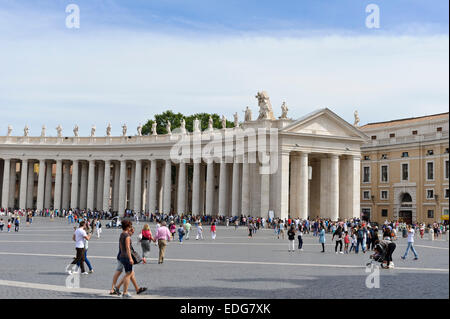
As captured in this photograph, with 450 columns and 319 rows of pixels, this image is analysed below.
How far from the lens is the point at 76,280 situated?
18.5 meters

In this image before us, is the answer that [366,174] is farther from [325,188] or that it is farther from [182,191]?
[182,191]

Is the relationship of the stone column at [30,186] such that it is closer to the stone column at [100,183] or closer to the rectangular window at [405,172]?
the stone column at [100,183]

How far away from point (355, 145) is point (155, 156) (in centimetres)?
2853

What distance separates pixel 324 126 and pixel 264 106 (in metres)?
8.14

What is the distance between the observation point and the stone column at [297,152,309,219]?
71.6 meters

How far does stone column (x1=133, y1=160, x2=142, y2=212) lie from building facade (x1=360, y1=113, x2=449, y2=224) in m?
32.7

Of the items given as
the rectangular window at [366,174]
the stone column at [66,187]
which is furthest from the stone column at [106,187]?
the rectangular window at [366,174]

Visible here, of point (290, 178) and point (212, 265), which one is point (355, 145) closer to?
point (290, 178)

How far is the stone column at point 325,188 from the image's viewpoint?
7450 cm

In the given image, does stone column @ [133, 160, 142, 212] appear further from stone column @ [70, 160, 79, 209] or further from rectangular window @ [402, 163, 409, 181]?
rectangular window @ [402, 163, 409, 181]

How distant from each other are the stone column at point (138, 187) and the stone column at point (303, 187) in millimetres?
26517

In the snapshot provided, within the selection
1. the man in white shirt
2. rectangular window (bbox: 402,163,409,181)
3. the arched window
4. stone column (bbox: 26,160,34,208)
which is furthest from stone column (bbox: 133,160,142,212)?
the man in white shirt
